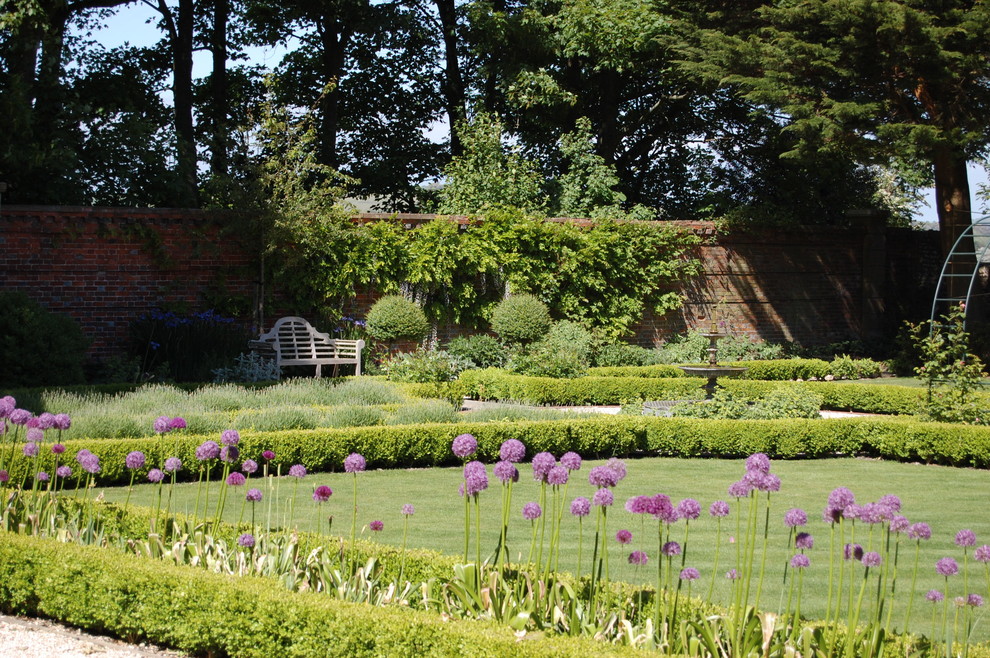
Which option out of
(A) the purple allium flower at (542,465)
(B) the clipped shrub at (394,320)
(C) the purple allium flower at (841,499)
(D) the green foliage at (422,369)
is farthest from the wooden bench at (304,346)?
(C) the purple allium flower at (841,499)

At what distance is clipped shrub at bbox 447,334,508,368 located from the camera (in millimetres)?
15391

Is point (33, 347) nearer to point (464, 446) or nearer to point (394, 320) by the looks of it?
point (394, 320)

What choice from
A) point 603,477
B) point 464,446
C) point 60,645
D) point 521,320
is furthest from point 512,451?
point 521,320

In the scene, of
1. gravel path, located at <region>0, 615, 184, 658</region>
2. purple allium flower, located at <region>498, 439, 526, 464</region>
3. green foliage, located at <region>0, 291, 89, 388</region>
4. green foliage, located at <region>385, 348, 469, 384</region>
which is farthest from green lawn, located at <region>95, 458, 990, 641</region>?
green foliage, located at <region>0, 291, 89, 388</region>

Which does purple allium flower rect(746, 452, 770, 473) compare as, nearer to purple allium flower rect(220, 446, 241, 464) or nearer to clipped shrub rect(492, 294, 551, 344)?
purple allium flower rect(220, 446, 241, 464)

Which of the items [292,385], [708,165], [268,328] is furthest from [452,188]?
[292,385]

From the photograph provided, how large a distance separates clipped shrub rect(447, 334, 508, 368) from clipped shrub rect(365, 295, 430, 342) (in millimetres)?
631

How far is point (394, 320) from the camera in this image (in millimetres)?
15016

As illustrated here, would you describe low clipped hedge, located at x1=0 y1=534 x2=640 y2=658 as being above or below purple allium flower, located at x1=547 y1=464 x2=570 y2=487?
below

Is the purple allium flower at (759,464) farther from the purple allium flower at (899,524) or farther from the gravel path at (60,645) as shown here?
the gravel path at (60,645)

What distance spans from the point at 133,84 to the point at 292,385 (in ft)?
39.7

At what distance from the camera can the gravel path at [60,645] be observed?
12.4ft

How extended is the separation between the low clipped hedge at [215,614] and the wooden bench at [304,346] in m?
9.15

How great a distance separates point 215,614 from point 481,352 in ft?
38.6
